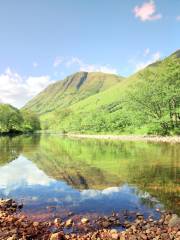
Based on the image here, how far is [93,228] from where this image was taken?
19188 millimetres

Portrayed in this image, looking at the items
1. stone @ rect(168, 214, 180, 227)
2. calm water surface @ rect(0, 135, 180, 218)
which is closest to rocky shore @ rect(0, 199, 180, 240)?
stone @ rect(168, 214, 180, 227)

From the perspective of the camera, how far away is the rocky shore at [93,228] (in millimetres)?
17438

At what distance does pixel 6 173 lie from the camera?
138 feet

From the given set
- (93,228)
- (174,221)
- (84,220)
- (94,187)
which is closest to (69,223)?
(84,220)

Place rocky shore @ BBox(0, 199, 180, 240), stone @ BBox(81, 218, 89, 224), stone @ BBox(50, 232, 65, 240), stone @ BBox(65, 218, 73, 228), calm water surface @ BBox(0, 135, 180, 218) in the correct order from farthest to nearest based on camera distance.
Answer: calm water surface @ BBox(0, 135, 180, 218) < stone @ BBox(81, 218, 89, 224) < stone @ BBox(65, 218, 73, 228) < rocky shore @ BBox(0, 199, 180, 240) < stone @ BBox(50, 232, 65, 240)

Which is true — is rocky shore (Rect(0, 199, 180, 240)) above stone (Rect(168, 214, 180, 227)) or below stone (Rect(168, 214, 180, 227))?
below

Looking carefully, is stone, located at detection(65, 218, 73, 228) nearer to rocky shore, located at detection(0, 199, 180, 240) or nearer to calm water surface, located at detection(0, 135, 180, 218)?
rocky shore, located at detection(0, 199, 180, 240)

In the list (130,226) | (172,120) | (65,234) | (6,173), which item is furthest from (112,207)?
(172,120)

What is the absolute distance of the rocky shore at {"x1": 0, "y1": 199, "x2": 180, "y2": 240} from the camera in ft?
57.2

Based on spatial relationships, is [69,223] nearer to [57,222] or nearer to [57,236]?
[57,222]

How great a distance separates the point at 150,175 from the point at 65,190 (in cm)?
1045

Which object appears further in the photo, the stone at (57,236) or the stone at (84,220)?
the stone at (84,220)

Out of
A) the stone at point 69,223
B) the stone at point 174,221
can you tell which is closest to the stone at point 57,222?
the stone at point 69,223

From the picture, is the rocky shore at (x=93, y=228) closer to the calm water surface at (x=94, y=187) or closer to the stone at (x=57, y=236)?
the stone at (x=57, y=236)
